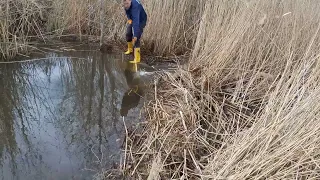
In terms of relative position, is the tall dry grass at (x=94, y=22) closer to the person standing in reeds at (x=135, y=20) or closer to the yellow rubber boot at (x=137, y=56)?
the person standing in reeds at (x=135, y=20)

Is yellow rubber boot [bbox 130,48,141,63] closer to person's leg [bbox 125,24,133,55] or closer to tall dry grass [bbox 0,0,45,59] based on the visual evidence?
person's leg [bbox 125,24,133,55]

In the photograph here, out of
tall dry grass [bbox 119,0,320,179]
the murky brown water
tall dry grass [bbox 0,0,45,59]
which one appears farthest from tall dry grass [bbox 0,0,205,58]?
tall dry grass [bbox 119,0,320,179]

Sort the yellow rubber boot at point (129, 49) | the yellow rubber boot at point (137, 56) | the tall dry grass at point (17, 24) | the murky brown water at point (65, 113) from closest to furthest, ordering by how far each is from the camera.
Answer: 1. the murky brown water at point (65, 113)
2. the tall dry grass at point (17, 24)
3. the yellow rubber boot at point (137, 56)
4. the yellow rubber boot at point (129, 49)

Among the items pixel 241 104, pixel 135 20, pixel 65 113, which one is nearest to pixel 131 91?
pixel 65 113

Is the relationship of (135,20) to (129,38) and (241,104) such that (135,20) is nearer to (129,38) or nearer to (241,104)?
(129,38)

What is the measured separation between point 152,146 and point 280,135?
1.21 metres

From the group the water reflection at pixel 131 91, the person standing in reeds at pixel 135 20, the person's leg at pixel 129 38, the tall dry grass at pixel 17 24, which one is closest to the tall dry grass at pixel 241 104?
the water reflection at pixel 131 91

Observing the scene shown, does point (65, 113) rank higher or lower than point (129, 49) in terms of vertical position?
lower

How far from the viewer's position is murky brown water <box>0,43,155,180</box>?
110 inches

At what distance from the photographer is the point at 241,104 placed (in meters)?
3.08

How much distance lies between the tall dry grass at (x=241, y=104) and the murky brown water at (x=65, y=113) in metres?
0.33

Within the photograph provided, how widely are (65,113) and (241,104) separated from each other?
191 centimetres

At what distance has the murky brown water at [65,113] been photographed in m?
2.79

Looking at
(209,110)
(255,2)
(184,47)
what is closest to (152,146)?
(209,110)
